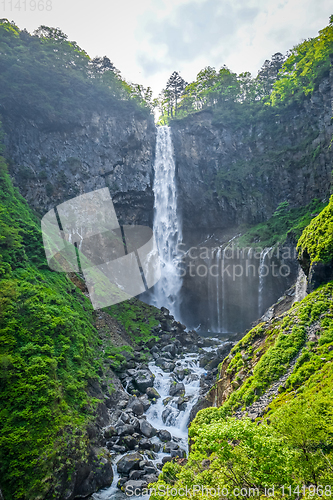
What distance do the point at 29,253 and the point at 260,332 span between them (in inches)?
637

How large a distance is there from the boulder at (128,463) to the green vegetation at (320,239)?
12.3 meters

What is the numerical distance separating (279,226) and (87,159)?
26810 mm

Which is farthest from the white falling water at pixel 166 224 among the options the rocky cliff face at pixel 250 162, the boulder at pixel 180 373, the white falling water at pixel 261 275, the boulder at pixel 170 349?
the boulder at pixel 180 373

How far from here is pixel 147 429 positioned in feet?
49.9

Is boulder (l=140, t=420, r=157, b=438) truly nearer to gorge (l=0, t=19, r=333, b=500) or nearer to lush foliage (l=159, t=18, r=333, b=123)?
gorge (l=0, t=19, r=333, b=500)

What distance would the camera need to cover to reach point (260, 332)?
529 inches

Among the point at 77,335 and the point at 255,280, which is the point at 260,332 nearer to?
the point at 77,335

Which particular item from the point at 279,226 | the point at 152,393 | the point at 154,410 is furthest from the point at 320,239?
the point at 279,226

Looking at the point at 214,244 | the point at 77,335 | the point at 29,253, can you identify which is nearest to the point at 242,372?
the point at 77,335

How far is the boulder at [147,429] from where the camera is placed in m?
15.1

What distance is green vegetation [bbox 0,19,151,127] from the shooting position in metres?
32.8

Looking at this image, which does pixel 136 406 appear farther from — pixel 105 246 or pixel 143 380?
pixel 105 246

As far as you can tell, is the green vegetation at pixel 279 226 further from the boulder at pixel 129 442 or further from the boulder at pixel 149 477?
the boulder at pixel 149 477

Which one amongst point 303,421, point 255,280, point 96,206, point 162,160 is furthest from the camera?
point 162,160
